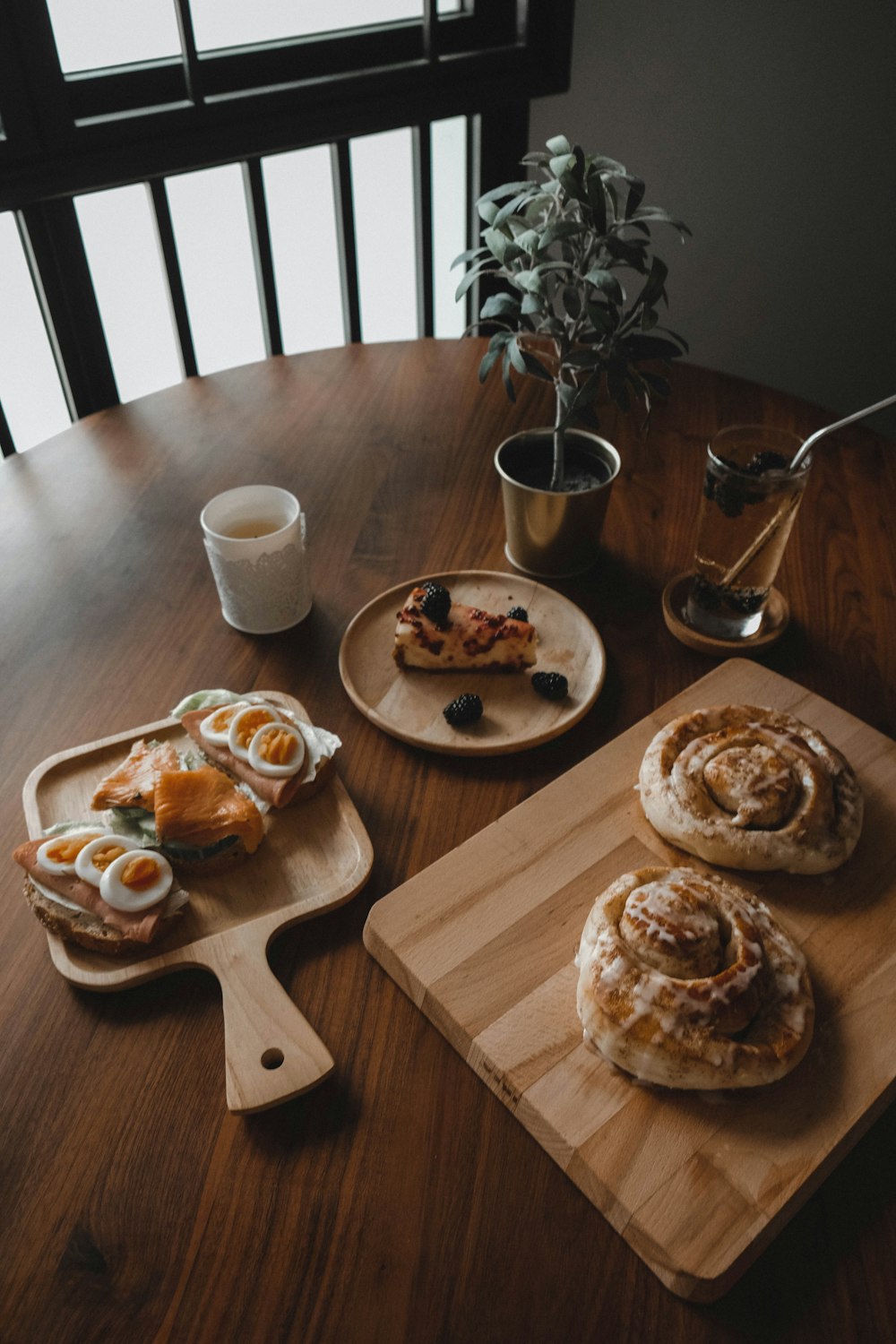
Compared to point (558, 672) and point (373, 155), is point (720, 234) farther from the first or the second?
point (558, 672)

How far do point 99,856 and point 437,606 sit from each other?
23.6 inches

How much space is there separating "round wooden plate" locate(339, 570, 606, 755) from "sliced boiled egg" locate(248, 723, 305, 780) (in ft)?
0.54

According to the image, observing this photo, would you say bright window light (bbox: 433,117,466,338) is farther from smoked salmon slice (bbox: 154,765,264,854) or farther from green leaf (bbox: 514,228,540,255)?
smoked salmon slice (bbox: 154,765,264,854)

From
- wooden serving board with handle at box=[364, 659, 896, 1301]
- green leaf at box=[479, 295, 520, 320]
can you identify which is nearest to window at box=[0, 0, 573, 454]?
green leaf at box=[479, 295, 520, 320]

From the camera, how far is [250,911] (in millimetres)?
1123

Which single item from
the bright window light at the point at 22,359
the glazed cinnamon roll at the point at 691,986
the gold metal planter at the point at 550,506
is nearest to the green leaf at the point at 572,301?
the gold metal planter at the point at 550,506

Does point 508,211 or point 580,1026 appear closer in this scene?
point 580,1026

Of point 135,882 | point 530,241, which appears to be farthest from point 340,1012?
point 530,241

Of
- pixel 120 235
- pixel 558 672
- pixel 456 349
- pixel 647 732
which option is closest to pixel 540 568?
pixel 558 672

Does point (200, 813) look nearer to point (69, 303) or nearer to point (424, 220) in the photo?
point (69, 303)

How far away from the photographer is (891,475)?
182cm

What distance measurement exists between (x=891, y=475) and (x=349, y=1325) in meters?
1.68

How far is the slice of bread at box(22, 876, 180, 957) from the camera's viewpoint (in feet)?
3.48

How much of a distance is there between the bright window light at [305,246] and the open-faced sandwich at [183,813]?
1838mm
